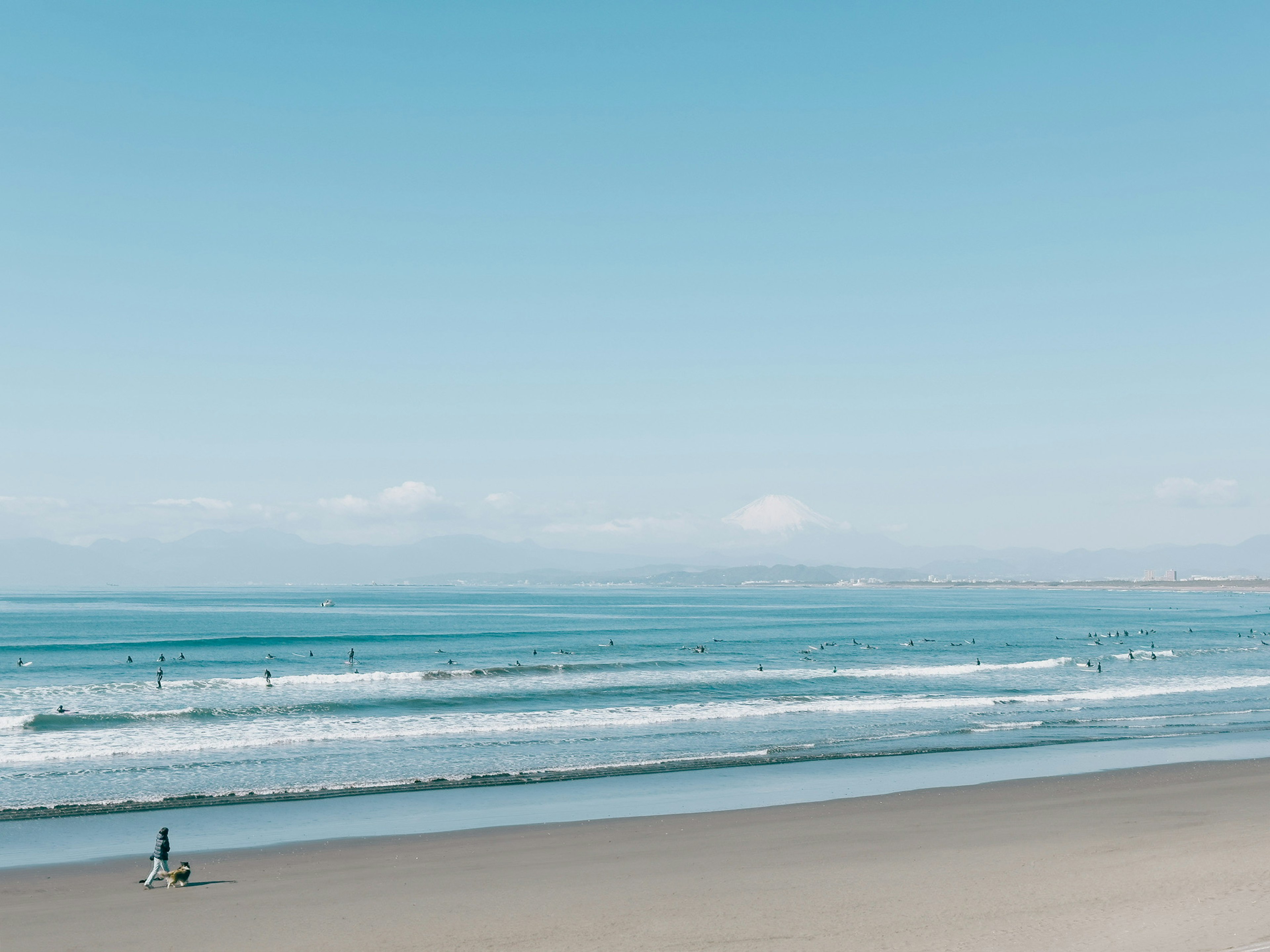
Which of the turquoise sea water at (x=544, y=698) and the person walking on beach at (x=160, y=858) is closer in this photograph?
the person walking on beach at (x=160, y=858)

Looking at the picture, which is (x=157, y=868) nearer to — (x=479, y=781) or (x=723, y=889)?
(x=723, y=889)

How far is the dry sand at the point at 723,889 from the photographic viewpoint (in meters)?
12.5

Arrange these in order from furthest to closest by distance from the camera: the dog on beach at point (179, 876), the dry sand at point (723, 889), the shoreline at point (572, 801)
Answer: the shoreline at point (572, 801) < the dog on beach at point (179, 876) < the dry sand at point (723, 889)

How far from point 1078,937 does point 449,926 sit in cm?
831

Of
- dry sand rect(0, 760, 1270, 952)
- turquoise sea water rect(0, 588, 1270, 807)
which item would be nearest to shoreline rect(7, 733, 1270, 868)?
dry sand rect(0, 760, 1270, 952)

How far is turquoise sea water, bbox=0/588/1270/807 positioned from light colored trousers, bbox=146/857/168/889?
7.78 metres

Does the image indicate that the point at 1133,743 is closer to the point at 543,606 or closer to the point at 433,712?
the point at 433,712

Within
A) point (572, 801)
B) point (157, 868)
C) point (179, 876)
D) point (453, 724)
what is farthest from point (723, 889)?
point (453, 724)

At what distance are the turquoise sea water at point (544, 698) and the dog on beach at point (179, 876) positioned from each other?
7887 millimetres

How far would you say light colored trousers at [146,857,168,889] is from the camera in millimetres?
14695

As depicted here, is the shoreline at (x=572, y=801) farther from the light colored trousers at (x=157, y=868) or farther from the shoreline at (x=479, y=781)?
the light colored trousers at (x=157, y=868)

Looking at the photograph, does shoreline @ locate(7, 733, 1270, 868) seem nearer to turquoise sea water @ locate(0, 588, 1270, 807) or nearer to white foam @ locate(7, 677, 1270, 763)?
turquoise sea water @ locate(0, 588, 1270, 807)

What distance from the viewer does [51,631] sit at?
83.0m

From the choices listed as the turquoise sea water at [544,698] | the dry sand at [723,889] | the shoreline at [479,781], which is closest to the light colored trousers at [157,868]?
the dry sand at [723,889]
